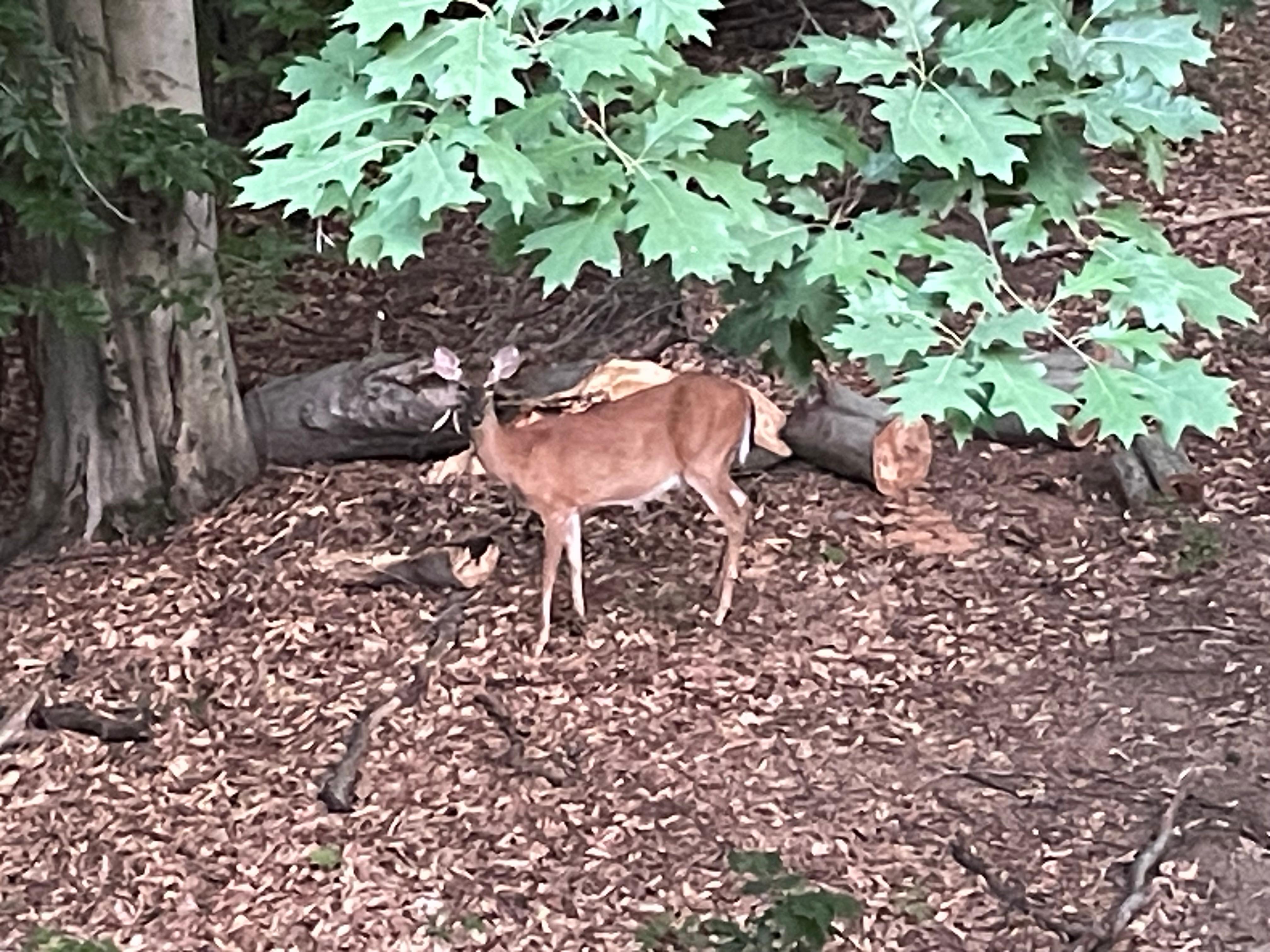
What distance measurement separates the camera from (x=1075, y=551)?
18.2 ft

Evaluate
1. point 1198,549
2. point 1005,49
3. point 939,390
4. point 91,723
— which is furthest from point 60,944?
point 1198,549

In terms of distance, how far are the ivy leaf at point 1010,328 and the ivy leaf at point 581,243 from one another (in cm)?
51

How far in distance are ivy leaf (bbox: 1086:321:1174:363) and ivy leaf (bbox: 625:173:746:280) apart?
1.69 ft

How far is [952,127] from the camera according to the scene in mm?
2367

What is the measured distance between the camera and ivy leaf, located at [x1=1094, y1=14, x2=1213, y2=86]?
8.05 feet

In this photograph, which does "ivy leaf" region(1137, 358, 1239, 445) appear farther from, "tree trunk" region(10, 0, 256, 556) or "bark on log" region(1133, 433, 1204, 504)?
"tree trunk" region(10, 0, 256, 556)

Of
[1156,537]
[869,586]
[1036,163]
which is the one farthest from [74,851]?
[1156,537]

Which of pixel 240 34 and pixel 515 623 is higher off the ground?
pixel 240 34

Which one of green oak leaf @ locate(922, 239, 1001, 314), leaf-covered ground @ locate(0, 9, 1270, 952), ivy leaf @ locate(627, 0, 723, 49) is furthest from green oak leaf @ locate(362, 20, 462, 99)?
leaf-covered ground @ locate(0, 9, 1270, 952)

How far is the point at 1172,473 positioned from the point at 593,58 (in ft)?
13.4

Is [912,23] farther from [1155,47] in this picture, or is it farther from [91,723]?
[91,723]

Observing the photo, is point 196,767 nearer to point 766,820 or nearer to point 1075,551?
point 766,820

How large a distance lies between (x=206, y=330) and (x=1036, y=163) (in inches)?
148

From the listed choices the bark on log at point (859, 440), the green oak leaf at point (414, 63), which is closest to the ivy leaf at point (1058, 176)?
the green oak leaf at point (414, 63)
